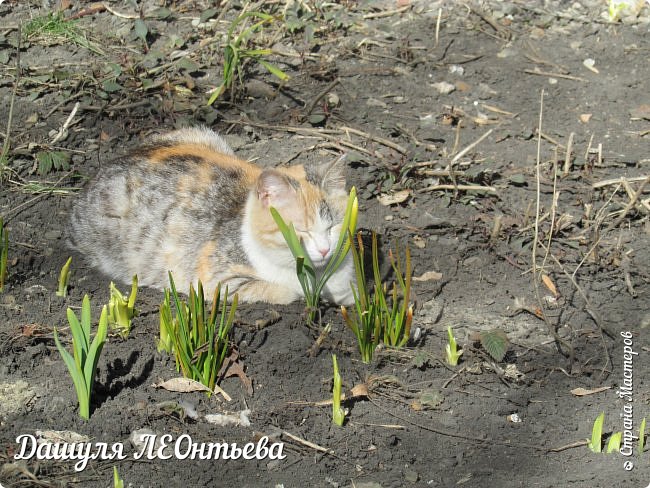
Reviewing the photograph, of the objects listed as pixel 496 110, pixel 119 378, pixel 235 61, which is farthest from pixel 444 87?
pixel 119 378

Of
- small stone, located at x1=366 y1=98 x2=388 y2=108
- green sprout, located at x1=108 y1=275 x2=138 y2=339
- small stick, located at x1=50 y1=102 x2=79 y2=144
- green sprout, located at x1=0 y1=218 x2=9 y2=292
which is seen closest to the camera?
green sprout, located at x1=108 y1=275 x2=138 y2=339

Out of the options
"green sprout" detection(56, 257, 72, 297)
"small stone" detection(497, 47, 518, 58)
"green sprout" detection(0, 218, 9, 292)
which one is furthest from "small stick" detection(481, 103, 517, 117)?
"green sprout" detection(0, 218, 9, 292)

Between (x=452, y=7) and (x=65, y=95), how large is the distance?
290 cm

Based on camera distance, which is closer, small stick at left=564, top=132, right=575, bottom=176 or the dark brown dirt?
the dark brown dirt

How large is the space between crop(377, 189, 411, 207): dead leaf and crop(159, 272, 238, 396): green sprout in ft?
5.17

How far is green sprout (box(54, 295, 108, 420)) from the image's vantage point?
10.0 feet

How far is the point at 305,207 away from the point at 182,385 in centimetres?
93

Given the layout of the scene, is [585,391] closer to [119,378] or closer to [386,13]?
[119,378]

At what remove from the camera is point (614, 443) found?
3.09m

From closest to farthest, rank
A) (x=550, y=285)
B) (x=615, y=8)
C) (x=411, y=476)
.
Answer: (x=411, y=476) < (x=550, y=285) < (x=615, y=8)

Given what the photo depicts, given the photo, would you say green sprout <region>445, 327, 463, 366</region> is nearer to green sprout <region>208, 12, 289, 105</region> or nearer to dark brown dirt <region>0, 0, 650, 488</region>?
dark brown dirt <region>0, 0, 650, 488</region>

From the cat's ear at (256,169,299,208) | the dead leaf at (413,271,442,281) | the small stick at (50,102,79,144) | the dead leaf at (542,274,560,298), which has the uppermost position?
the cat's ear at (256,169,299,208)

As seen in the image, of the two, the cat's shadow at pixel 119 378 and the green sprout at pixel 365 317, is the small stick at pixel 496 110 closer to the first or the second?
the green sprout at pixel 365 317

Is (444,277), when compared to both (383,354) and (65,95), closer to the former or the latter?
(383,354)
